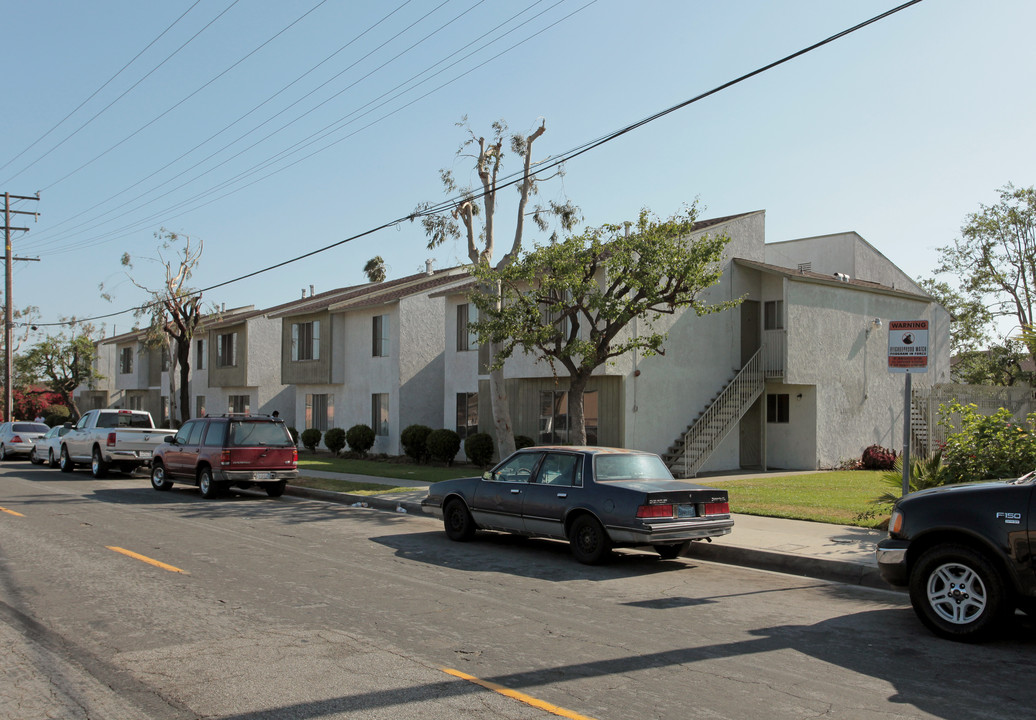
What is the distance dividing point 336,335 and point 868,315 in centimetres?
1992

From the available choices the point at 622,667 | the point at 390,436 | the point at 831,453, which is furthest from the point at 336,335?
the point at 622,667

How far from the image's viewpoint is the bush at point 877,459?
87.4 feet

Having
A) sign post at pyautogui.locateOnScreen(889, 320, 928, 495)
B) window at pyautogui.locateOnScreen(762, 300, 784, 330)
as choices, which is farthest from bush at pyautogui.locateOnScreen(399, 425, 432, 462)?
sign post at pyautogui.locateOnScreen(889, 320, 928, 495)

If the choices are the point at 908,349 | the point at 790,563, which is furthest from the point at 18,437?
the point at 908,349

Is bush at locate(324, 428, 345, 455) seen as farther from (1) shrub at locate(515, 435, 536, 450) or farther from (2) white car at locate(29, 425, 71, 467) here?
(1) shrub at locate(515, 435, 536, 450)

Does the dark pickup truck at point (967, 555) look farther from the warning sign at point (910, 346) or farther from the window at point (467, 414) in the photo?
the window at point (467, 414)

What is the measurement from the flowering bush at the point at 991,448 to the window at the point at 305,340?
2768 cm

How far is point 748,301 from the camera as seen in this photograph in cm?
2683

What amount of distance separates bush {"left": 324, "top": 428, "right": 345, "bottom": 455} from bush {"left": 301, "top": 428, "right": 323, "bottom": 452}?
1.55 meters

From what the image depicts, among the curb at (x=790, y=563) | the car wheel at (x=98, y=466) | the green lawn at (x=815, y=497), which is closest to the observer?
the curb at (x=790, y=563)

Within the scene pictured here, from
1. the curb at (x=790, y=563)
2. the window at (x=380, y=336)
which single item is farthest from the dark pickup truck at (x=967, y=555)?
the window at (x=380, y=336)

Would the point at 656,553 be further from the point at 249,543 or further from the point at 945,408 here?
the point at 249,543

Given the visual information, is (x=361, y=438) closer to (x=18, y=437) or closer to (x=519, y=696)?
(x=18, y=437)

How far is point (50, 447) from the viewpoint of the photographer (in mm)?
28500
